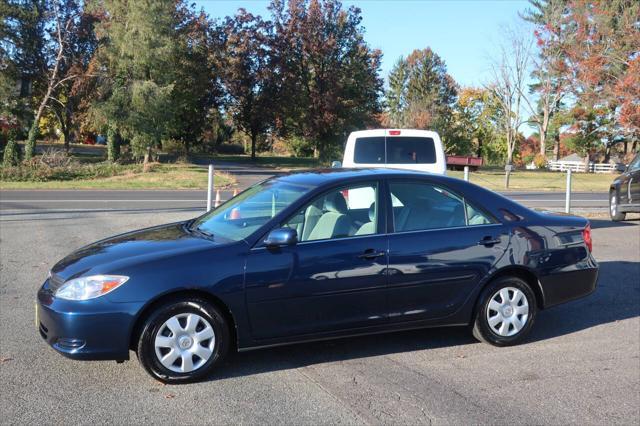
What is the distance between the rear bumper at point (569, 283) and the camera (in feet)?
18.4

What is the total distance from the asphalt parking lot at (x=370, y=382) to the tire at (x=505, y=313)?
0.13 m

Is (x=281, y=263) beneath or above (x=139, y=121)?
beneath

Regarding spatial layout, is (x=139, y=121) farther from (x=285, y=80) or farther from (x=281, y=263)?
(x=281, y=263)

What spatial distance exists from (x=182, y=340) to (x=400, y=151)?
6638 millimetres

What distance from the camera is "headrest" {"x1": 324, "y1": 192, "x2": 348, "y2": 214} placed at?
5.11 meters

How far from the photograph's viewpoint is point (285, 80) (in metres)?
50.9

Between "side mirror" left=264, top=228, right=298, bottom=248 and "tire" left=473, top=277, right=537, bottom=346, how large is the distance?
1.83 meters

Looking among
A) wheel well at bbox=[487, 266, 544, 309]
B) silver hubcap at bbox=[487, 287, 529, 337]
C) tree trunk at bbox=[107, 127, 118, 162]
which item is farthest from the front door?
tree trunk at bbox=[107, 127, 118, 162]

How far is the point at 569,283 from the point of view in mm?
5738

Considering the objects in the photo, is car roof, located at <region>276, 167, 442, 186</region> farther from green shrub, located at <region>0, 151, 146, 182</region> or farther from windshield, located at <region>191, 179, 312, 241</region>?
green shrub, located at <region>0, 151, 146, 182</region>

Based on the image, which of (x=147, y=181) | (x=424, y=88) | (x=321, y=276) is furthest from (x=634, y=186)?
(x=424, y=88)

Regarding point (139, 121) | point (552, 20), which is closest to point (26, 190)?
point (139, 121)

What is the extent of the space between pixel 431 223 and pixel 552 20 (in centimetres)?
4435

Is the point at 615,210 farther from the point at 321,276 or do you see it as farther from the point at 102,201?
the point at 102,201
